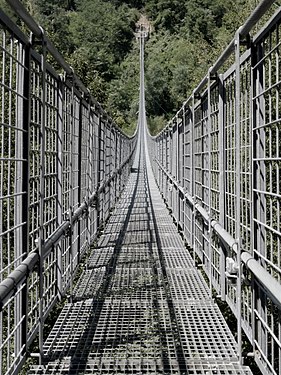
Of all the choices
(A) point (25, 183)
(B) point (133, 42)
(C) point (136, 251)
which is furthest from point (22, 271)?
(B) point (133, 42)

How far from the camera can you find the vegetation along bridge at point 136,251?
1771 mm

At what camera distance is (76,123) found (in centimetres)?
346

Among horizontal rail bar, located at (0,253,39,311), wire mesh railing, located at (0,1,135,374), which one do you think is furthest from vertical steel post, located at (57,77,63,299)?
horizontal rail bar, located at (0,253,39,311)

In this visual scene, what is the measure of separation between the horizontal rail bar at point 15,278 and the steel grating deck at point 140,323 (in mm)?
467

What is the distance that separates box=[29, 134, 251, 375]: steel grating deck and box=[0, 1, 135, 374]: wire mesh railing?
0.14 m

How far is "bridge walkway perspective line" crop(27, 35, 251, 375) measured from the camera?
2.01 m

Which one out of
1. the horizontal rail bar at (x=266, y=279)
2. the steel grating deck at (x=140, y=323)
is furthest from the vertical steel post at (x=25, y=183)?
the horizontal rail bar at (x=266, y=279)

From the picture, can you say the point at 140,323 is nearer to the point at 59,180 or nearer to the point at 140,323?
the point at 140,323

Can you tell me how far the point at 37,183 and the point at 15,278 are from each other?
854mm

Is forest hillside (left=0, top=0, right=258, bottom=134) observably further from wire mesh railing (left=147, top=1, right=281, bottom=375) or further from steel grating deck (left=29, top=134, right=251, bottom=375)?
wire mesh railing (left=147, top=1, right=281, bottom=375)

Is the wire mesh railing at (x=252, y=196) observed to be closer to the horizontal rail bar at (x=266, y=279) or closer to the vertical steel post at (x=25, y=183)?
the horizontal rail bar at (x=266, y=279)

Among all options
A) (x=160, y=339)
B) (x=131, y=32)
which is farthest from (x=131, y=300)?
(x=131, y=32)

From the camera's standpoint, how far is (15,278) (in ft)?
5.15

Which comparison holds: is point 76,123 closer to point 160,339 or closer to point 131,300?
point 131,300
